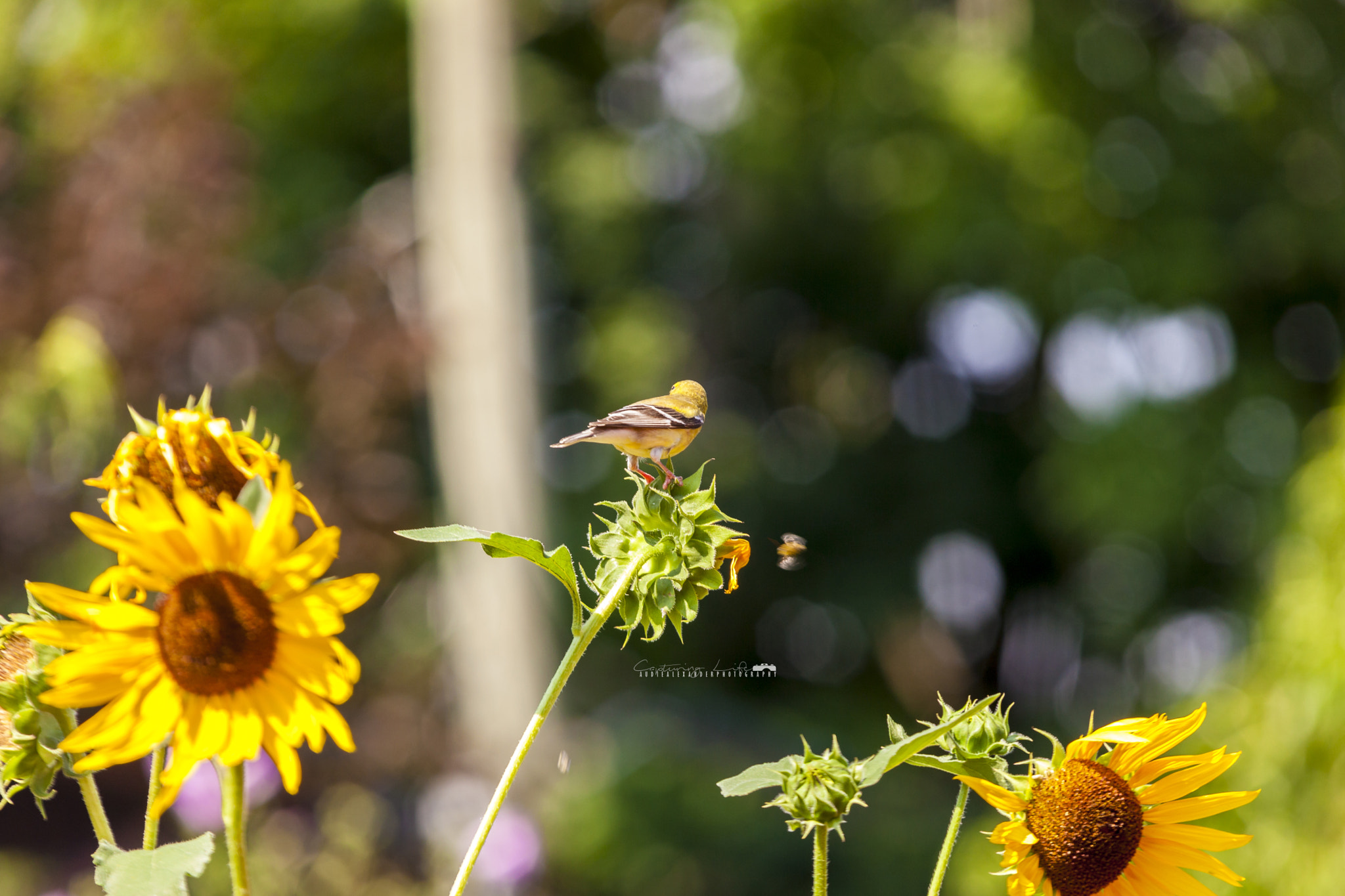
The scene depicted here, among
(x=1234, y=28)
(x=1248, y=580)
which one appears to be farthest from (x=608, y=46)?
(x=1248, y=580)

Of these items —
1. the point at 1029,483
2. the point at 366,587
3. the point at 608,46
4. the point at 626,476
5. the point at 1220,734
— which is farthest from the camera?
the point at 608,46

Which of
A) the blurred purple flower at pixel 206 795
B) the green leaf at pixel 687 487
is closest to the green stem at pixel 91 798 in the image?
the green leaf at pixel 687 487

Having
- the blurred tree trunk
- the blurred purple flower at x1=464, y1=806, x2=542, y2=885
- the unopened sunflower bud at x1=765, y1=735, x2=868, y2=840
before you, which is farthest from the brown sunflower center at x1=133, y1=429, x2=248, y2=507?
the blurred tree trunk


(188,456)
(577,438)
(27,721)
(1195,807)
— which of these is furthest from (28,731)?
(1195,807)

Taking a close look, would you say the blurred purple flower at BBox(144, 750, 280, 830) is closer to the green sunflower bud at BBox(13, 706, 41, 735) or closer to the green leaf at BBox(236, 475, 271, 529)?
the green sunflower bud at BBox(13, 706, 41, 735)

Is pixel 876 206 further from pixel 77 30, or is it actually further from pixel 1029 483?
pixel 77 30

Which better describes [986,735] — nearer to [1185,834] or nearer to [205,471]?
[1185,834]
